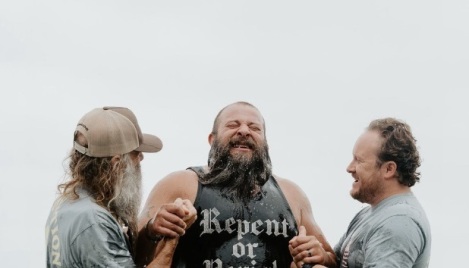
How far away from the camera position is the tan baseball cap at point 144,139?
6.53 metres

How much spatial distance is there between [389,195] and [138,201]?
1.88 m

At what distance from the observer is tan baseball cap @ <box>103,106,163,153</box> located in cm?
653

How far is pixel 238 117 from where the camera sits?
704 cm

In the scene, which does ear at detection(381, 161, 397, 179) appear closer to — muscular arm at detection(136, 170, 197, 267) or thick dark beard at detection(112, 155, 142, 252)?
muscular arm at detection(136, 170, 197, 267)

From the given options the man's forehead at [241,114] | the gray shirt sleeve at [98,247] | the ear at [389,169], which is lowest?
the gray shirt sleeve at [98,247]

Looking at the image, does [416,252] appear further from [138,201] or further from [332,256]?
[138,201]

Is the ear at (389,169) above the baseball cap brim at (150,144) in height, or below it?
below

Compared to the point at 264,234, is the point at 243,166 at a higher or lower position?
higher

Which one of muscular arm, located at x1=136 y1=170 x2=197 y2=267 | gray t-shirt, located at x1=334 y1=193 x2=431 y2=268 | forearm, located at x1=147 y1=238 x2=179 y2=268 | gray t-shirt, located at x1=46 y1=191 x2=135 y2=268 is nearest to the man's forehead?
muscular arm, located at x1=136 y1=170 x2=197 y2=267

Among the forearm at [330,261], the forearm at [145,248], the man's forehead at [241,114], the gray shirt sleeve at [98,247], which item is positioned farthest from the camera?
the man's forehead at [241,114]

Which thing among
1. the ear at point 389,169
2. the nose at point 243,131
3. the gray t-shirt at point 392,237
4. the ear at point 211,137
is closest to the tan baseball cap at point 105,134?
the nose at point 243,131

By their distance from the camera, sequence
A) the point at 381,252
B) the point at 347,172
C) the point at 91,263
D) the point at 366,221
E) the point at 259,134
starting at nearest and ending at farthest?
1. the point at 91,263
2. the point at 381,252
3. the point at 366,221
4. the point at 347,172
5. the point at 259,134

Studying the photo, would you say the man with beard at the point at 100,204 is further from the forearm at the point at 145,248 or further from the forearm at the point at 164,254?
the forearm at the point at 145,248

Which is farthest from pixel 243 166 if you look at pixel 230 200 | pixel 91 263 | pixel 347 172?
pixel 91 263
